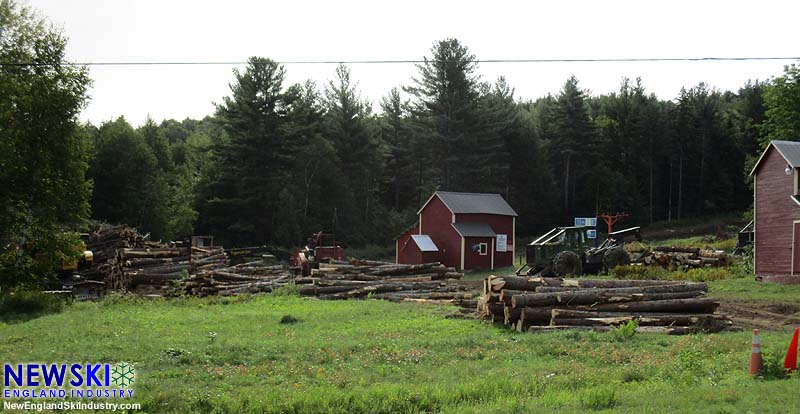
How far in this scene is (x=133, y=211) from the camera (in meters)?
58.1

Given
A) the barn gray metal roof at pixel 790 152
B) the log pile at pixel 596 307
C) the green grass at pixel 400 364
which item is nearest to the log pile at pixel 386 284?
the log pile at pixel 596 307

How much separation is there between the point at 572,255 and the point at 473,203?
15378mm

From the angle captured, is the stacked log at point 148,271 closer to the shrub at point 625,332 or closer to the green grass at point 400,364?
the green grass at point 400,364

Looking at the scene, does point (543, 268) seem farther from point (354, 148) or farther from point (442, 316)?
point (354, 148)

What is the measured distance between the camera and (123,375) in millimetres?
11102

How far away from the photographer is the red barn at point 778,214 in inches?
1239

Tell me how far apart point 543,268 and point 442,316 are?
1690 centimetres

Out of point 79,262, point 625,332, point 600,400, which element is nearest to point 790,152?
point 625,332

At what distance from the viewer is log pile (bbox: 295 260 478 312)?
2738 cm

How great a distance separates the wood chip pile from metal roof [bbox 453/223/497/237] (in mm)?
12379

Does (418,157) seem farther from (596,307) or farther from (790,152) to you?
(596,307)

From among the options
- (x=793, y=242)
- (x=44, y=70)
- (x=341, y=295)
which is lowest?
(x=341, y=295)

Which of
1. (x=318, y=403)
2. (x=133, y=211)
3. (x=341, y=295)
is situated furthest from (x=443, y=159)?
(x=318, y=403)

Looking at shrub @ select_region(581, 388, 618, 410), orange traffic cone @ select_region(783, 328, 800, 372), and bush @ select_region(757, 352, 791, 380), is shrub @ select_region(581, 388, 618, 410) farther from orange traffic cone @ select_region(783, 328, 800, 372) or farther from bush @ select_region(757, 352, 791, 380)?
orange traffic cone @ select_region(783, 328, 800, 372)
